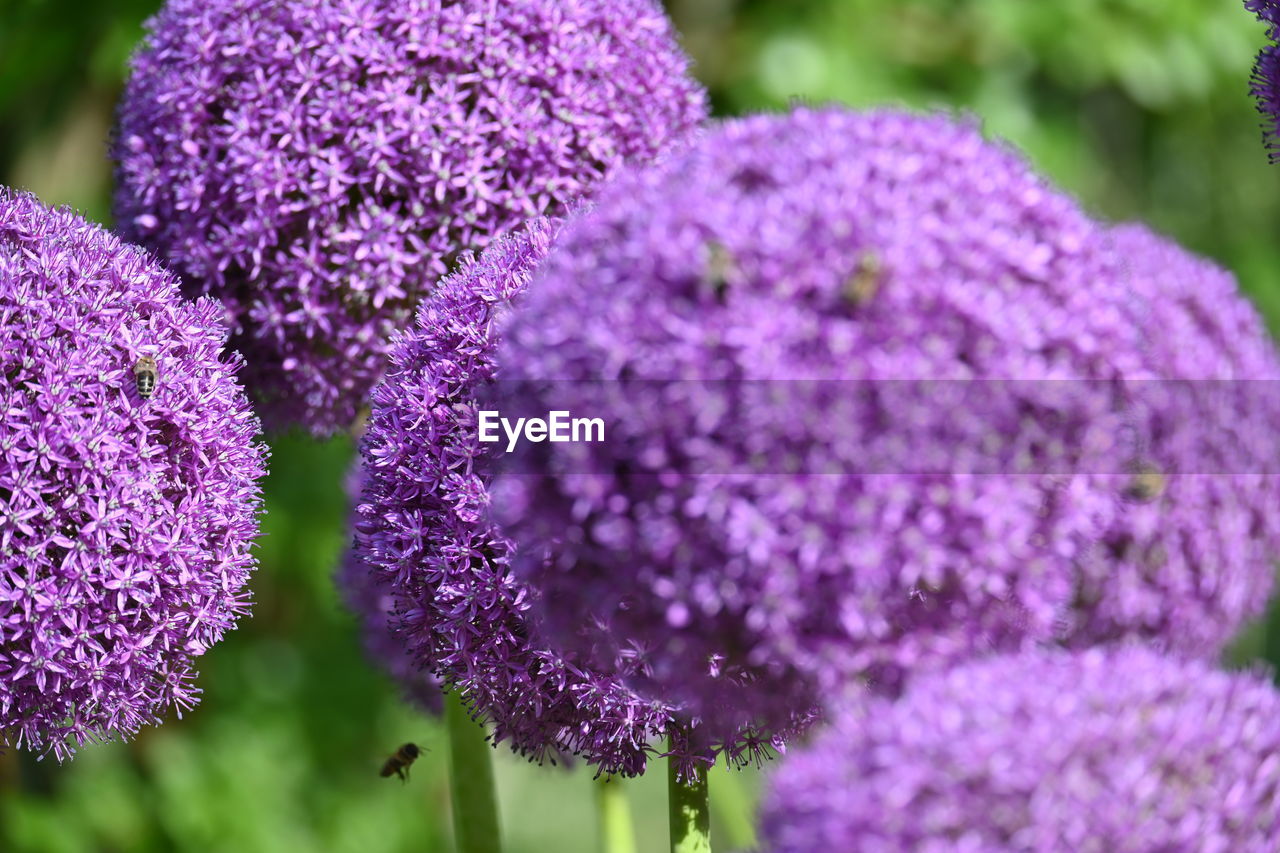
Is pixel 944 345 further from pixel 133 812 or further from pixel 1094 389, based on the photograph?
pixel 133 812

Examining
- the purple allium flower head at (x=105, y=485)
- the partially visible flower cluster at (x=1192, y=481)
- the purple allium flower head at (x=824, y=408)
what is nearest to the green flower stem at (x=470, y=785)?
the purple allium flower head at (x=105, y=485)

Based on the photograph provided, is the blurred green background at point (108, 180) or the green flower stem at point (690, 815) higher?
the blurred green background at point (108, 180)

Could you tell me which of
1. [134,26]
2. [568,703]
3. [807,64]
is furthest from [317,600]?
[568,703]

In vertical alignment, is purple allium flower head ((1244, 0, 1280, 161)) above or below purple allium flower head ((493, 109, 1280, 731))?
above

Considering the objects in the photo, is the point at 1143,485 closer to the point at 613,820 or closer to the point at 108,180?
the point at 613,820

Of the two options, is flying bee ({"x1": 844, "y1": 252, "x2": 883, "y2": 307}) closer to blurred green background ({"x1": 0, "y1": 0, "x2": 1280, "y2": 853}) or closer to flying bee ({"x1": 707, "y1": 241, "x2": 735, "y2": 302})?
flying bee ({"x1": 707, "y1": 241, "x2": 735, "y2": 302})

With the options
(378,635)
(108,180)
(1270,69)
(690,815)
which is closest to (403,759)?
(378,635)

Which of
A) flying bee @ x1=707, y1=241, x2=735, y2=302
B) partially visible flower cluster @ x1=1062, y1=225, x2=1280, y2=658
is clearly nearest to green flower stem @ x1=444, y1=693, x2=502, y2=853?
partially visible flower cluster @ x1=1062, y1=225, x2=1280, y2=658

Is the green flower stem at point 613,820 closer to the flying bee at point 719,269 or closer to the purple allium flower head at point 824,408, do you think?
the purple allium flower head at point 824,408
